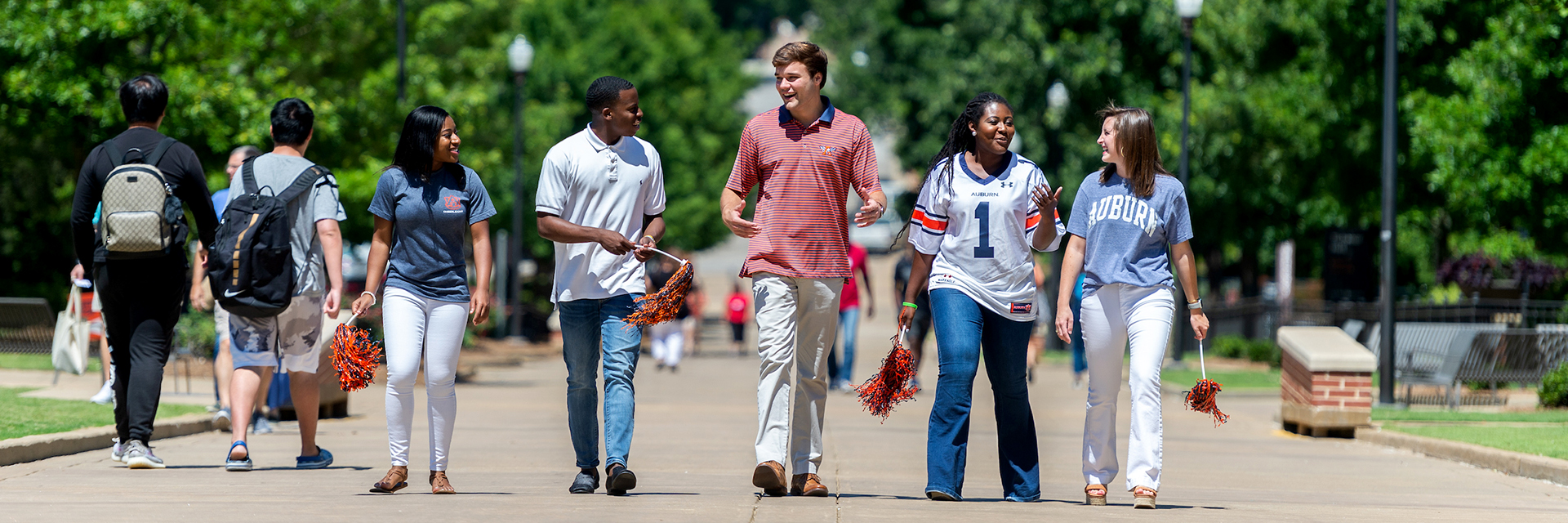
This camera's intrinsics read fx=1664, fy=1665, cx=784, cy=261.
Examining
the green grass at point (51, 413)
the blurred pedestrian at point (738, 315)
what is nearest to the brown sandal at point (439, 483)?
the green grass at point (51, 413)

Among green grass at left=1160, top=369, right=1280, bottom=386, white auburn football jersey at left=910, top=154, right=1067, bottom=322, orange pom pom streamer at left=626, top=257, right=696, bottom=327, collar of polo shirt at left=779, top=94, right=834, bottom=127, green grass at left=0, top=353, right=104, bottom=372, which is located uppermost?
collar of polo shirt at left=779, top=94, right=834, bottom=127

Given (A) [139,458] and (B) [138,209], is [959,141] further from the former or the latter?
(A) [139,458]

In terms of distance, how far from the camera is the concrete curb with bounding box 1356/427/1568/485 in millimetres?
9172

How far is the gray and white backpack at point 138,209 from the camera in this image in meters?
7.80

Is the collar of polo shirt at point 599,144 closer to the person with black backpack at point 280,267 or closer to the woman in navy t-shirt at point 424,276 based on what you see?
the woman in navy t-shirt at point 424,276

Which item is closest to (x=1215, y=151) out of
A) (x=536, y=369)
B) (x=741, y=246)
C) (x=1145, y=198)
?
(x=536, y=369)

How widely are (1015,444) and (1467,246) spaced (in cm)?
1928

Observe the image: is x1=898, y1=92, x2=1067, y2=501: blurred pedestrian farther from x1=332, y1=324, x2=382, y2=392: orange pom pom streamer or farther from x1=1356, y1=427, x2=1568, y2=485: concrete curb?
x1=1356, y1=427, x2=1568, y2=485: concrete curb

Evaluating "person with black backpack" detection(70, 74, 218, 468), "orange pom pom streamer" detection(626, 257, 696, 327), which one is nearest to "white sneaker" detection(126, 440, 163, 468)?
"person with black backpack" detection(70, 74, 218, 468)

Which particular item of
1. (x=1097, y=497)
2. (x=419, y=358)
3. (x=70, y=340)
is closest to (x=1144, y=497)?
(x=1097, y=497)

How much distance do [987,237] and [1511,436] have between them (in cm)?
605

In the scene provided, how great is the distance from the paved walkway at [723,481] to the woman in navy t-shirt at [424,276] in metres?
0.31

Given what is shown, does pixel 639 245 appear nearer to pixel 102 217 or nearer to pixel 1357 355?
pixel 102 217

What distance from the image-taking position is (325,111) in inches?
867
